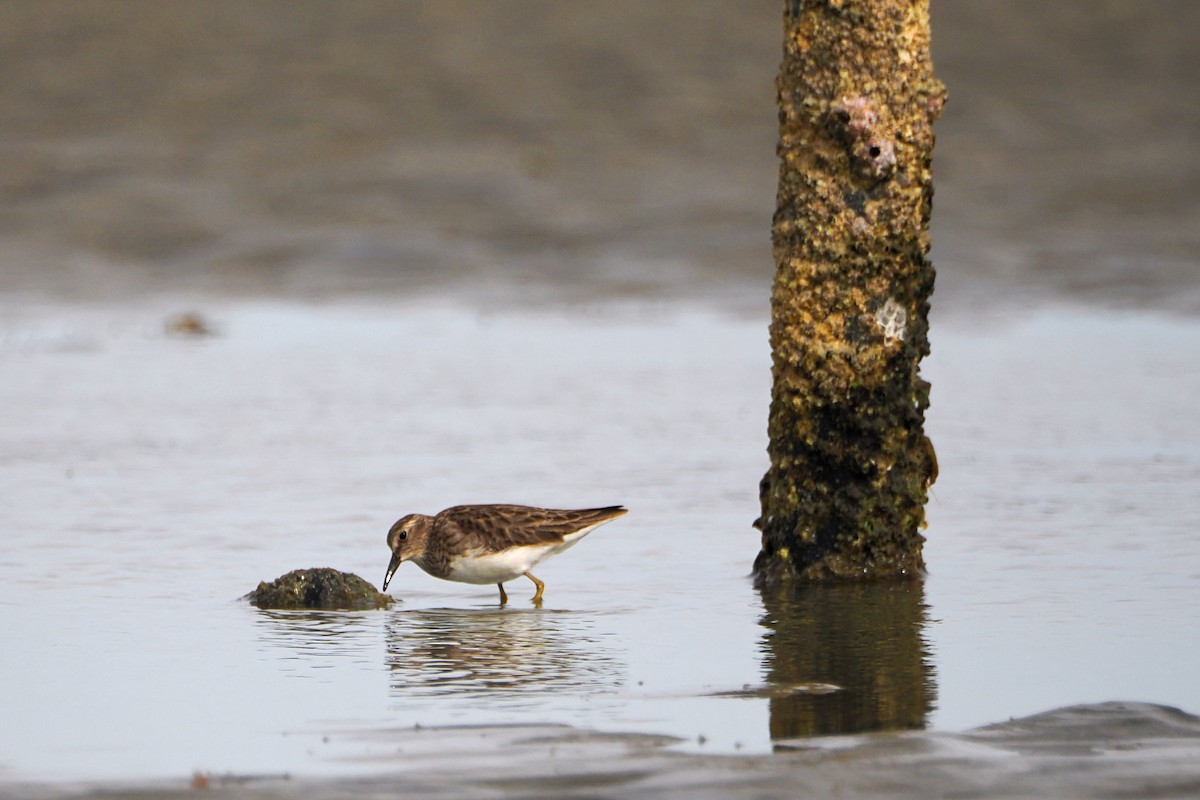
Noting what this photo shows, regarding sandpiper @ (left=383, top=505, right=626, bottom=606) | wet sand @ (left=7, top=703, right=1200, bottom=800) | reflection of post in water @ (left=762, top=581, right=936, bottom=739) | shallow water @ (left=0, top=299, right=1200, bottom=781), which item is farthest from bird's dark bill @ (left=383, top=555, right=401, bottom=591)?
wet sand @ (left=7, top=703, right=1200, bottom=800)

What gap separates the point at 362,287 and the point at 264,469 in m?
9.71

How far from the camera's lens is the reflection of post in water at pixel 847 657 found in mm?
6273

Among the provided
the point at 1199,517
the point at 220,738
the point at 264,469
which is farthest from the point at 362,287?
the point at 220,738

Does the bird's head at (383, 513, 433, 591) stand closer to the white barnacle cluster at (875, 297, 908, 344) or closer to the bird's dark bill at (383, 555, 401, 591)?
the bird's dark bill at (383, 555, 401, 591)

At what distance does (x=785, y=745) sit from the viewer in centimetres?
588

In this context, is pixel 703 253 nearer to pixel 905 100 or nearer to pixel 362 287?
pixel 362 287

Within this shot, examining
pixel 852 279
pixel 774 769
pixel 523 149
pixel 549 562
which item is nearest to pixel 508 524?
pixel 549 562

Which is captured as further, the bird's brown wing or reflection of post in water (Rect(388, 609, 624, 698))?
the bird's brown wing

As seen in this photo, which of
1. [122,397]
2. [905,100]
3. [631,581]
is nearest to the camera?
[905,100]

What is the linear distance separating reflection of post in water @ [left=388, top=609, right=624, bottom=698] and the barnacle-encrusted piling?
3.97ft

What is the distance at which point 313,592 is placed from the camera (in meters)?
8.25

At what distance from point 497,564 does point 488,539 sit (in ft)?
0.35

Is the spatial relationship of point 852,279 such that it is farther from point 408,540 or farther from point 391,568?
point 391,568

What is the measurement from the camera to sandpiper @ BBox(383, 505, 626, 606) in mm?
8438
